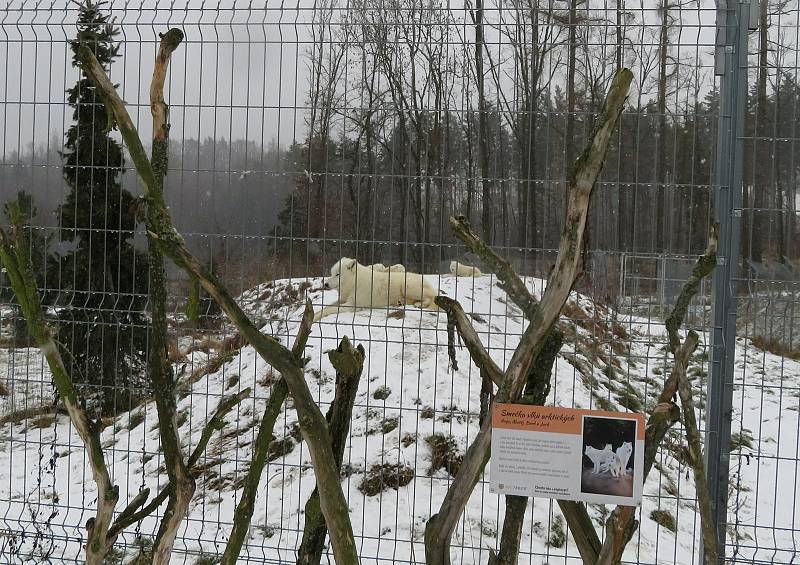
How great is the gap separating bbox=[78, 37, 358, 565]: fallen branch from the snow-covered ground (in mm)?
1083

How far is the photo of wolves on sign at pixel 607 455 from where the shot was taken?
2926 millimetres

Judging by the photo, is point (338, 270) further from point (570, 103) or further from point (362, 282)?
point (570, 103)

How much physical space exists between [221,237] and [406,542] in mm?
1914

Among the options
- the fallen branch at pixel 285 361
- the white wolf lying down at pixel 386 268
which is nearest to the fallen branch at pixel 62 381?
the fallen branch at pixel 285 361

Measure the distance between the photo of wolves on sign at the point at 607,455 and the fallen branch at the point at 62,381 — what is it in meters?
1.76

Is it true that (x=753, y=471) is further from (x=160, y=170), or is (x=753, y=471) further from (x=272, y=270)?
(x=160, y=170)

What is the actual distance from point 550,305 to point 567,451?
539 mm

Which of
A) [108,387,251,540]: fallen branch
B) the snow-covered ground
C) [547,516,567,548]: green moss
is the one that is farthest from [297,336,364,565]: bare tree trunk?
[547,516,567,548]: green moss

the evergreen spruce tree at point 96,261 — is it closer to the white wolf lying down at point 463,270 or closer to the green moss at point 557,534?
the white wolf lying down at point 463,270

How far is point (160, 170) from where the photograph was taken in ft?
10.3

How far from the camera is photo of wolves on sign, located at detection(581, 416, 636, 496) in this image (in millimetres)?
2926

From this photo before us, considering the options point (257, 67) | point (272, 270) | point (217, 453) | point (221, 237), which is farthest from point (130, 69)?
point (217, 453)

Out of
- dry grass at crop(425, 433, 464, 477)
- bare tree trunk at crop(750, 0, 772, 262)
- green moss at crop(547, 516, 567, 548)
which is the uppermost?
bare tree trunk at crop(750, 0, 772, 262)

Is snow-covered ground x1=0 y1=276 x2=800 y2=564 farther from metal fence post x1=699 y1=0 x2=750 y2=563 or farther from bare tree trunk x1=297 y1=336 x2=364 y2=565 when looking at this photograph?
bare tree trunk x1=297 y1=336 x2=364 y2=565
